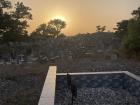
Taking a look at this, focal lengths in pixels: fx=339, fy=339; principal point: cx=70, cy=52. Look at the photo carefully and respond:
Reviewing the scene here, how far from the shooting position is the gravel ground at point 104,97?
7824 millimetres

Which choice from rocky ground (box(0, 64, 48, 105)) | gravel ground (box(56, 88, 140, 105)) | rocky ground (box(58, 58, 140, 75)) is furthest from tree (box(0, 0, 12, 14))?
gravel ground (box(56, 88, 140, 105))

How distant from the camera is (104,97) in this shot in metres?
8.41

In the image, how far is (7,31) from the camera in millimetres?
34812

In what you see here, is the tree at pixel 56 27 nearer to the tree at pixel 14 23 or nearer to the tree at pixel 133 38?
the tree at pixel 14 23

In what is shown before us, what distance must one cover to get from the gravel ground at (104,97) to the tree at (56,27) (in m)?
41.5

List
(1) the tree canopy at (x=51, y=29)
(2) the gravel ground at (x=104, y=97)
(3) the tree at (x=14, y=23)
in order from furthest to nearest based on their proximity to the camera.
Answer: (1) the tree canopy at (x=51, y=29), (3) the tree at (x=14, y=23), (2) the gravel ground at (x=104, y=97)

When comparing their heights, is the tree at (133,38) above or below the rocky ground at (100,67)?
above

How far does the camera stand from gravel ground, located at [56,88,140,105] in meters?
7.82

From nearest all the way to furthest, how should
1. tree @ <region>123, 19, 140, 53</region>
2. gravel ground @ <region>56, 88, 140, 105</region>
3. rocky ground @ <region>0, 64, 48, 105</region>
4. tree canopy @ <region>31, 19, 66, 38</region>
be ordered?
rocky ground @ <region>0, 64, 48, 105</region> < gravel ground @ <region>56, 88, 140, 105</region> < tree @ <region>123, 19, 140, 53</region> < tree canopy @ <region>31, 19, 66, 38</region>

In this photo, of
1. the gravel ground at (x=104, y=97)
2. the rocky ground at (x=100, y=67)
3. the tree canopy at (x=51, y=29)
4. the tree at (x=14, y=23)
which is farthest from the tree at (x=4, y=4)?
the gravel ground at (x=104, y=97)

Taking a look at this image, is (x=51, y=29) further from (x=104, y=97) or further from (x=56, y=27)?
(x=104, y=97)

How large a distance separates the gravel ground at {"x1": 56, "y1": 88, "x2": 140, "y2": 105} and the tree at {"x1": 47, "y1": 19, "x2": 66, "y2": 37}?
4155 cm

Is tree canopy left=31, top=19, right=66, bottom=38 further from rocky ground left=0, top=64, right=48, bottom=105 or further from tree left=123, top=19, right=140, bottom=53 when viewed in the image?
rocky ground left=0, top=64, right=48, bottom=105

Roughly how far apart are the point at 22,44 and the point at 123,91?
2816 cm
